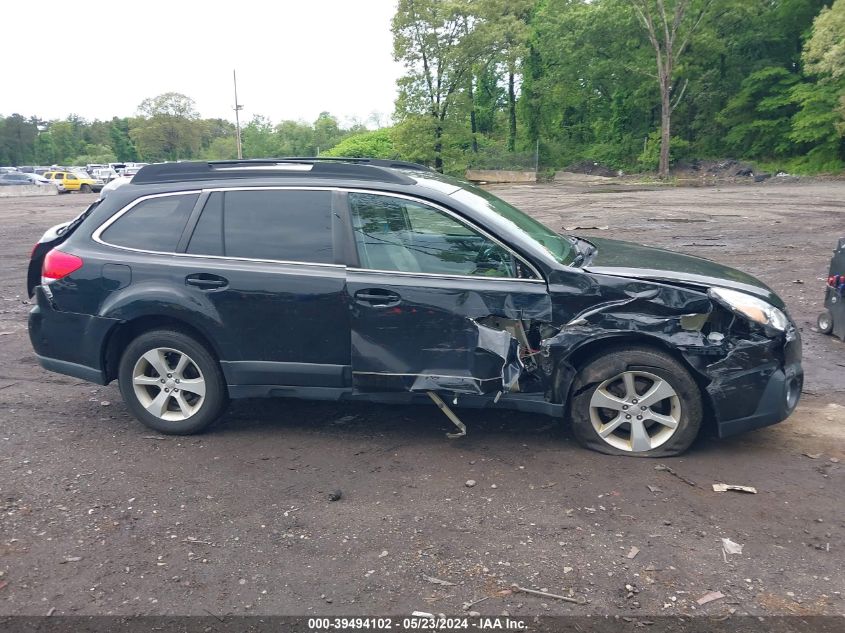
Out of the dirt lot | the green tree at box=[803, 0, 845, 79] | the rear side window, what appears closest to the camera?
the dirt lot

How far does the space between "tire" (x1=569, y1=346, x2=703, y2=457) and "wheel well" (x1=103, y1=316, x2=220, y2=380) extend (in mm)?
2494

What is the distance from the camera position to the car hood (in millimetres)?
4340

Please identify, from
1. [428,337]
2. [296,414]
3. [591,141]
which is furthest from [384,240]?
[591,141]

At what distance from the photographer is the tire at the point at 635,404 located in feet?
13.8

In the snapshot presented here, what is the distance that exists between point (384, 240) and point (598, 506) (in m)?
2.14

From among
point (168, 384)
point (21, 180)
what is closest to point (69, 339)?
point (168, 384)

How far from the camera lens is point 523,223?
5.05 metres

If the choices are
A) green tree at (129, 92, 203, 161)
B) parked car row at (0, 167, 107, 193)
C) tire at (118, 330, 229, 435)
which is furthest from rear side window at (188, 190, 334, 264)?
green tree at (129, 92, 203, 161)

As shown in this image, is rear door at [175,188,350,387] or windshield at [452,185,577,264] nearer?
rear door at [175,188,350,387]

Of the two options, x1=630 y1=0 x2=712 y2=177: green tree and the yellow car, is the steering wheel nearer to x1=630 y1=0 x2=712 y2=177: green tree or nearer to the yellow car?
x1=630 y1=0 x2=712 y2=177: green tree

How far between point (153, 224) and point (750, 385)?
407 centimetres

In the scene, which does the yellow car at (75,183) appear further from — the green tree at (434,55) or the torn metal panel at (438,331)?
the torn metal panel at (438,331)

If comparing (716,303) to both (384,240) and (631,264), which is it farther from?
(384,240)

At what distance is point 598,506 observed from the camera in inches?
149
